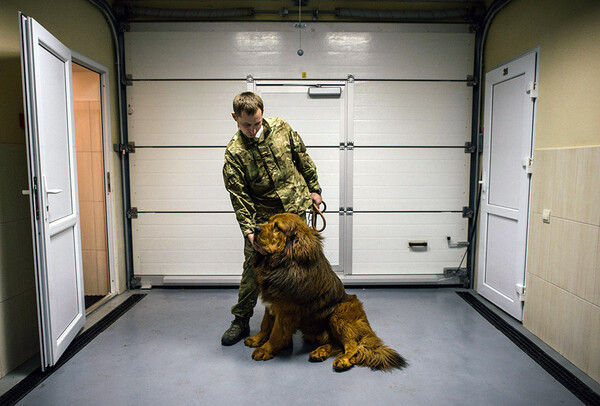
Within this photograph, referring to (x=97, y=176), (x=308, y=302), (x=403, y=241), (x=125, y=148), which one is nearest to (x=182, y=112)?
(x=125, y=148)

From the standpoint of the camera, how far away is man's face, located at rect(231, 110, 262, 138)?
7.66 ft

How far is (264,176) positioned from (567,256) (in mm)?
2148

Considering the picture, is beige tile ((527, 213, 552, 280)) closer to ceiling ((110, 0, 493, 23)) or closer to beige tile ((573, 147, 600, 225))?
beige tile ((573, 147, 600, 225))

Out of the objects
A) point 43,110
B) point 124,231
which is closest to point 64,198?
point 43,110

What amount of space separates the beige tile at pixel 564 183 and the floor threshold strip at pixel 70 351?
3582mm

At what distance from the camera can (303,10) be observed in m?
3.76

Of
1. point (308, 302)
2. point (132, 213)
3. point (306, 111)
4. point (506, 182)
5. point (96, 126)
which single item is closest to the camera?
point (308, 302)

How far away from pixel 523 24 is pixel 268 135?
95.4 inches

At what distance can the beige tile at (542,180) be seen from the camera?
8.86 ft

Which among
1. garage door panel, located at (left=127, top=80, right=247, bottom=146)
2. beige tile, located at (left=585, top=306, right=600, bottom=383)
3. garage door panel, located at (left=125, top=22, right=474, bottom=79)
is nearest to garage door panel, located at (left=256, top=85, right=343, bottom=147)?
garage door panel, located at (left=125, top=22, right=474, bottom=79)

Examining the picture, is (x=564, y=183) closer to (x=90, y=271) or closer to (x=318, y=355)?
(x=318, y=355)

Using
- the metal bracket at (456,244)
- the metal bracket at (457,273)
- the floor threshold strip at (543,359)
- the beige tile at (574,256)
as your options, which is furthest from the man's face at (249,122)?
the metal bracket at (457,273)

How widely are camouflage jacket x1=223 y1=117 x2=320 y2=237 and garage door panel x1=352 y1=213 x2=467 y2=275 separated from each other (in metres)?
1.55

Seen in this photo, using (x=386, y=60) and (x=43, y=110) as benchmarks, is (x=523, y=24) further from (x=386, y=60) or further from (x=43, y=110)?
(x=43, y=110)
